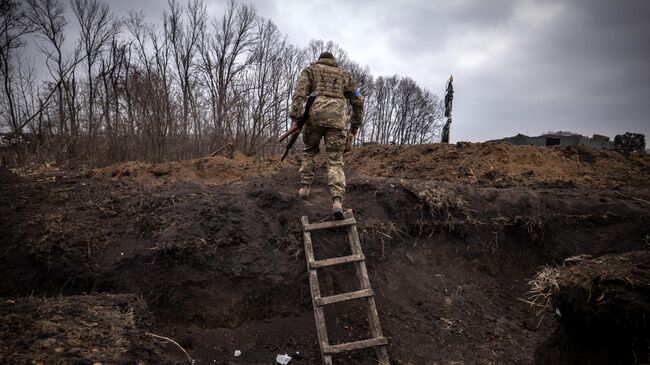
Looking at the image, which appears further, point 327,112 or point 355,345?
point 327,112

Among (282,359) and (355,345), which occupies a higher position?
(355,345)

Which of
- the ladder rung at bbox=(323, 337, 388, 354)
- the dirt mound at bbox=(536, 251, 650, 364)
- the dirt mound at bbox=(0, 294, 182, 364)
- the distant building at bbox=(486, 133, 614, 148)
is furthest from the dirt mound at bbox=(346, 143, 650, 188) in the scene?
the distant building at bbox=(486, 133, 614, 148)

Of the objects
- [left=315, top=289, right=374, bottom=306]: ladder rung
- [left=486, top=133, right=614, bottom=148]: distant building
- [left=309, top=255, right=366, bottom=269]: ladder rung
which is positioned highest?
[left=486, top=133, right=614, bottom=148]: distant building

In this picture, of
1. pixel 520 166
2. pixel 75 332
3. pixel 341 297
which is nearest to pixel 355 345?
pixel 341 297

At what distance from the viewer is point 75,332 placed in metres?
2.76

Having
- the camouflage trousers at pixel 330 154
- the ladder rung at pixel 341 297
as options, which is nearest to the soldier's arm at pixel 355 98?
the camouflage trousers at pixel 330 154

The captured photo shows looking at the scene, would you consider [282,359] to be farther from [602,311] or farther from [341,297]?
[602,311]

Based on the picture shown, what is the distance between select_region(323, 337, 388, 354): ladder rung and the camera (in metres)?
3.46

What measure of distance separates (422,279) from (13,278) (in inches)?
191

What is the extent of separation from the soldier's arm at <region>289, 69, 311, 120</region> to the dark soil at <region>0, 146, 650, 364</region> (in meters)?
1.20

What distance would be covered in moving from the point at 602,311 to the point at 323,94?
391 cm

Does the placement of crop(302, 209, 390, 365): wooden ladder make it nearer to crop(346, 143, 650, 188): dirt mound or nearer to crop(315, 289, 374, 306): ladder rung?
crop(315, 289, 374, 306): ladder rung

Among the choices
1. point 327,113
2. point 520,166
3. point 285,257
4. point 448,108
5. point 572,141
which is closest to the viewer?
point 285,257

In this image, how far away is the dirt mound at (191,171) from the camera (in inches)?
277
